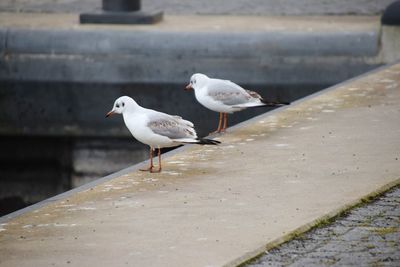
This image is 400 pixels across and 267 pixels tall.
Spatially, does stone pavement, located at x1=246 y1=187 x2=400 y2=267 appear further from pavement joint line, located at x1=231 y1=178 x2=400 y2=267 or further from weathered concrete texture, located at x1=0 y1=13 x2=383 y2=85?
weathered concrete texture, located at x1=0 y1=13 x2=383 y2=85

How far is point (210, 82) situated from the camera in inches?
459

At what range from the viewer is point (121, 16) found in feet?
54.7

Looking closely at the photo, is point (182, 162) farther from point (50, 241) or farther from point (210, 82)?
point (50, 241)

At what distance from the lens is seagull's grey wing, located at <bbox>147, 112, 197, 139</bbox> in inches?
396

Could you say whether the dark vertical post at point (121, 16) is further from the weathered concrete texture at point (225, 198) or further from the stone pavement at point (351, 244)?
the stone pavement at point (351, 244)

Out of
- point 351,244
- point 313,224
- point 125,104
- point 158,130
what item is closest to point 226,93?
point 125,104

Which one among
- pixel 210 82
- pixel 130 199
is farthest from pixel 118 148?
pixel 130 199

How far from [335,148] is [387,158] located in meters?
0.58

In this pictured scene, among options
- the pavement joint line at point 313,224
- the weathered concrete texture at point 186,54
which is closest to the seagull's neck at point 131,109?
the pavement joint line at point 313,224

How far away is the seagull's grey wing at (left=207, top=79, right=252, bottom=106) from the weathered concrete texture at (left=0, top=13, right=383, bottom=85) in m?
4.02

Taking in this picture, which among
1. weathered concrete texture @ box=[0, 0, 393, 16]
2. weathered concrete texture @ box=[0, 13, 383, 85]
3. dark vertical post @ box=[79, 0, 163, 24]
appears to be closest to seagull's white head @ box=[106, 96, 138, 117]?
weathered concrete texture @ box=[0, 13, 383, 85]

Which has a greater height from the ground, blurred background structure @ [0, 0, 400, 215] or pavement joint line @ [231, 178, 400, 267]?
pavement joint line @ [231, 178, 400, 267]

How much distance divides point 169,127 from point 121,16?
6784 millimetres

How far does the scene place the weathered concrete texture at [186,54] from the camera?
618 inches
